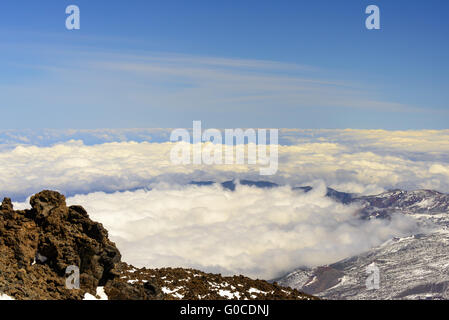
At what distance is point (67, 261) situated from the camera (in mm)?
37969

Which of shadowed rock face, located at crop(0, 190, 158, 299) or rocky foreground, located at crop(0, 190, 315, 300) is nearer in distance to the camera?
shadowed rock face, located at crop(0, 190, 158, 299)

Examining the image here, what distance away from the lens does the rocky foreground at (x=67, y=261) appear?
118ft

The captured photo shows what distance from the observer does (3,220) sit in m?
38.7

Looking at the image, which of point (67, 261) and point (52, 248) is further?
point (52, 248)

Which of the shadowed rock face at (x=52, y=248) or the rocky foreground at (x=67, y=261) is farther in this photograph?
the rocky foreground at (x=67, y=261)

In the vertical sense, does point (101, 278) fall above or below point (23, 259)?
below

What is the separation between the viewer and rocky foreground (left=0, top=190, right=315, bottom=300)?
36.1 metres

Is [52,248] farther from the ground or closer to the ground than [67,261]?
farther from the ground

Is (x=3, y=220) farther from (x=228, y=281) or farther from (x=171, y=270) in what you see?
Result: (x=228, y=281)
